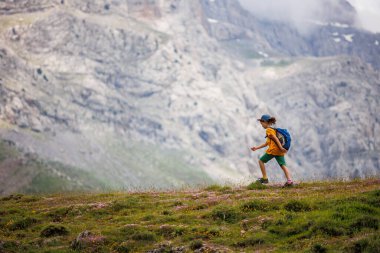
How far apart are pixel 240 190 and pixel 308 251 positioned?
13.0 m

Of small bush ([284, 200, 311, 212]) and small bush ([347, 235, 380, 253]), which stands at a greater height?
small bush ([347, 235, 380, 253])

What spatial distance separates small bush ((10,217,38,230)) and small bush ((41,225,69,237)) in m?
2.91

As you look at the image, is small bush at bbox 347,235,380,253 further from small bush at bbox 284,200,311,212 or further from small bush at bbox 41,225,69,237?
small bush at bbox 41,225,69,237

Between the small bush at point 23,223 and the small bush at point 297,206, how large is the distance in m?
13.7

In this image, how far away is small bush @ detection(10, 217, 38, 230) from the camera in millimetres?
31505

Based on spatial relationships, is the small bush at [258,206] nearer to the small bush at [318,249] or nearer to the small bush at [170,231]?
the small bush at [170,231]

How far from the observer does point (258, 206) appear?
29344mm

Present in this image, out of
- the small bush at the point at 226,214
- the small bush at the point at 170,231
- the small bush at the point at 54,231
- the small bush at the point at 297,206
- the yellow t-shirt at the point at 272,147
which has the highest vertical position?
the yellow t-shirt at the point at 272,147

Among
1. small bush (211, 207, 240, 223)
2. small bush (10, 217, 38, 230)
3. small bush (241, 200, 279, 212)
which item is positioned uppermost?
small bush (241, 200, 279, 212)

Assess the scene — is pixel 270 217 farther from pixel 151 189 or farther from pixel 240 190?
pixel 151 189

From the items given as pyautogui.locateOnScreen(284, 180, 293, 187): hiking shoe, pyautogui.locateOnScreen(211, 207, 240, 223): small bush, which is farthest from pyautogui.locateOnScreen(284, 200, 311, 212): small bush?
pyautogui.locateOnScreen(284, 180, 293, 187): hiking shoe

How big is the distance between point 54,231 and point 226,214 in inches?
335

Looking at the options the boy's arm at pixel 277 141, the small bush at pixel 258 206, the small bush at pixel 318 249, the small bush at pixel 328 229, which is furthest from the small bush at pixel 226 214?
the small bush at pixel 318 249

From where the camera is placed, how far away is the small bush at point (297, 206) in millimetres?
28031
